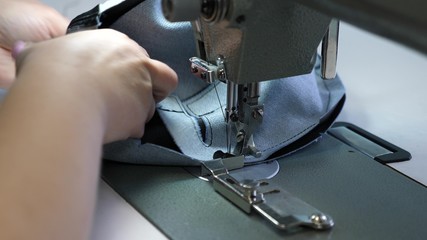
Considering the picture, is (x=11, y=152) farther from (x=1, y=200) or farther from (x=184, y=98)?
(x=184, y=98)

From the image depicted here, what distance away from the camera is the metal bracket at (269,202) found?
71 cm

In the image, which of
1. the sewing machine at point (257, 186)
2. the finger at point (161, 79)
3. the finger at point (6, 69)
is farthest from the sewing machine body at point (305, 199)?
the finger at point (6, 69)

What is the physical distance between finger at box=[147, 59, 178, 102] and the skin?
5cm

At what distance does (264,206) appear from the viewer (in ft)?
2.41

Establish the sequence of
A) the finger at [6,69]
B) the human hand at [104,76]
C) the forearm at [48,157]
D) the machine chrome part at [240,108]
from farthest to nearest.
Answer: the finger at [6,69]
the machine chrome part at [240,108]
the human hand at [104,76]
the forearm at [48,157]

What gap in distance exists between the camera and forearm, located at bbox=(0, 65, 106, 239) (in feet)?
1.83

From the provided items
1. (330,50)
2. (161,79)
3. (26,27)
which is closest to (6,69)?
(26,27)

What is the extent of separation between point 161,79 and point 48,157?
280 millimetres

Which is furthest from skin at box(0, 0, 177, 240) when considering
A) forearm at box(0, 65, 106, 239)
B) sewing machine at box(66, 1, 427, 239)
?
sewing machine at box(66, 1, 427, 239)

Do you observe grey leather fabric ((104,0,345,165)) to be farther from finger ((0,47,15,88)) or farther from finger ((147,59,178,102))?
finger ((0,47,15,88))

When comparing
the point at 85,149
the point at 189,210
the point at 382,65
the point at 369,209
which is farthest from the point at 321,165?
the point at 382,65

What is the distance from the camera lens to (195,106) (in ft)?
3.25

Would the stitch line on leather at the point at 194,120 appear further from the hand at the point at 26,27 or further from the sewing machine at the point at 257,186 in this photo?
the hand at the point at 26,27

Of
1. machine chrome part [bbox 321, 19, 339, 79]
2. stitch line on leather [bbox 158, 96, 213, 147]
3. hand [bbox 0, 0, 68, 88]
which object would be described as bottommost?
stitch line on leather [bbox 158, 96, 213, 147]
